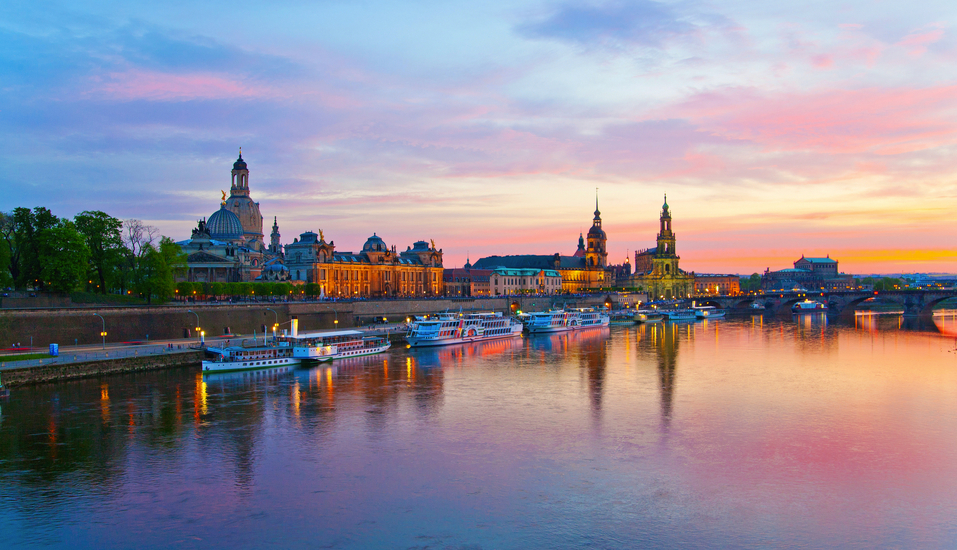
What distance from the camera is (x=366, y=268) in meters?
119

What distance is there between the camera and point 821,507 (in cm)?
2119

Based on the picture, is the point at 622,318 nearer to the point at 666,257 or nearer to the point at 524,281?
the point at 524,281

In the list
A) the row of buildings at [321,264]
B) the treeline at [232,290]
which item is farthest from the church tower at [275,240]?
the treeline at [232,290]

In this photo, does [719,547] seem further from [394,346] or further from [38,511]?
[394,346]

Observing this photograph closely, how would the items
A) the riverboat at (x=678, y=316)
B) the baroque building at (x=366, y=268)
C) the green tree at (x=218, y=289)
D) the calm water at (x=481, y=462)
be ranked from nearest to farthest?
1. the calm water at (x=481, y=462)
2. the green tree at (x=218, y=289)
3. the baroque building at (x=366, y=268)
4. the riverboat at (x=678, y=316)

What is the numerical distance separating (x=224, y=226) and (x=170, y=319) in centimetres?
5720

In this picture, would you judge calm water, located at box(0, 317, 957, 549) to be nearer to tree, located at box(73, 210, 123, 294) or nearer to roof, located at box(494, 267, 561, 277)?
tree, located at box(73, 210, 123, 294)

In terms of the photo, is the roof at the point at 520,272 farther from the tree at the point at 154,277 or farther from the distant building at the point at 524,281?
the tree at the point at 154,277

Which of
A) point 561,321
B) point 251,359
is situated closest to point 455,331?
point 251,359

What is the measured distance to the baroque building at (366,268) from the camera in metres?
107

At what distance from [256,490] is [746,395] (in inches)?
1050

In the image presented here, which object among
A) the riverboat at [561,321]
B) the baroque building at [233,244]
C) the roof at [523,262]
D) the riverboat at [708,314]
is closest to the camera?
the riverboat at [561,321]

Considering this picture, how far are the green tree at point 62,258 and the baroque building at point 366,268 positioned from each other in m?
49.7

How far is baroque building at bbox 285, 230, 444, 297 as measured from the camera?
351 ft
